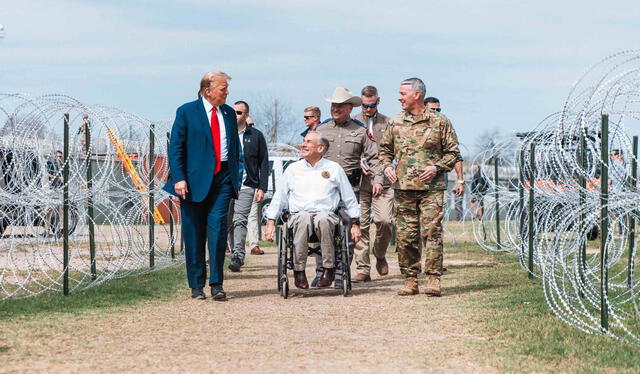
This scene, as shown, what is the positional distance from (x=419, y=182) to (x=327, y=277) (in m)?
1.29

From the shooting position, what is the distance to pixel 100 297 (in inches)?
347

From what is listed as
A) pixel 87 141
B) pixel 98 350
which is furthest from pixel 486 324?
pixel 87 141

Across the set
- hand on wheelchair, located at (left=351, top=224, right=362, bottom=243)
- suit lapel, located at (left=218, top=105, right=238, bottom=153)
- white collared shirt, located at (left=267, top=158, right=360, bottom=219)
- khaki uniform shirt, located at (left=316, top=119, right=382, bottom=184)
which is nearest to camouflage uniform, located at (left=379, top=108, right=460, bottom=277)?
hand on wheelchair, located at (left=351, top=224, right=362, bottom=243)

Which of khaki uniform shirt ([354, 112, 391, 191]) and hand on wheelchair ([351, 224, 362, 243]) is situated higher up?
khaki uniform shirt ([354, 112, 391, 191])

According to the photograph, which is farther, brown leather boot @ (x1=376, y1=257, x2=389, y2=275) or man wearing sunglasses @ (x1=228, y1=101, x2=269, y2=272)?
man wearing sunglasses @ (x1=228, y1=101, x2=269, y2=272)

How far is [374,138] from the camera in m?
10.8

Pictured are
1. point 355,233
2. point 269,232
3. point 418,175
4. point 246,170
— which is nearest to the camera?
point 418,175

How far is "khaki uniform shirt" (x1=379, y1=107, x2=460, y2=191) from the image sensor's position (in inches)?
356

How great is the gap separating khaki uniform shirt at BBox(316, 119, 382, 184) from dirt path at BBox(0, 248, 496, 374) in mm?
1721

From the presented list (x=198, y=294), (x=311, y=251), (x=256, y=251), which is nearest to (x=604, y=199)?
(x=311, y=251)

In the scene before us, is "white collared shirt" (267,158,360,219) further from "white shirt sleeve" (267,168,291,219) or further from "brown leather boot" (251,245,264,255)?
"brown leather boot" (251,245,264,255)

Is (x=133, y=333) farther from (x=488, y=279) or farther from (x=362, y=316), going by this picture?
(x=488, y=279)

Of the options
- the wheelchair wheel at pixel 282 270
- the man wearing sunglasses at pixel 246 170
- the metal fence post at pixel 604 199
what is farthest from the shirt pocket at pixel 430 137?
the man wearing sunglasses at pixel 246 170

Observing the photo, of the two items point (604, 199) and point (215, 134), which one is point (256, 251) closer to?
point (215, 134)
